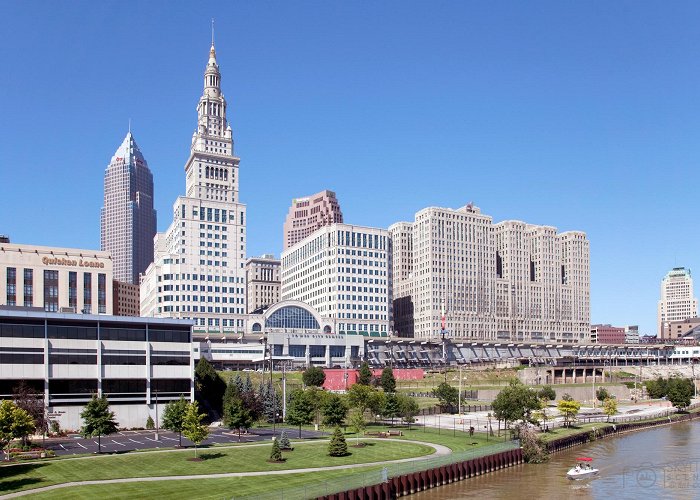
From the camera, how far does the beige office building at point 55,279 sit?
136 m

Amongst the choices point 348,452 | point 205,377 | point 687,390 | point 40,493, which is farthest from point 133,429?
point 687,390

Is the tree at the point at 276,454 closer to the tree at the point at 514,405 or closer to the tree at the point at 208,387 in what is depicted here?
the tree at the point at 514,405

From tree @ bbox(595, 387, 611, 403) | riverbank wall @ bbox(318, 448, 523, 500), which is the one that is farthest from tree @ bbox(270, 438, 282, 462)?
tree @ bbox(595, 387, 611, 403)

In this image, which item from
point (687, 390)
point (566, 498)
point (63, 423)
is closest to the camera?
point (566, 498)

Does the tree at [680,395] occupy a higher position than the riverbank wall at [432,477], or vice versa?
the riverbank wall at [432,477]

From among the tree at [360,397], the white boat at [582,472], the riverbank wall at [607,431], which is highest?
the tree at [360,397]

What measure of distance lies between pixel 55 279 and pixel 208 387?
38477mm

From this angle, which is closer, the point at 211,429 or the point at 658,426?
the point at 211,429

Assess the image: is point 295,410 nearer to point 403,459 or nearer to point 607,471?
point 403,459

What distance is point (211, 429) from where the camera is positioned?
10425cm

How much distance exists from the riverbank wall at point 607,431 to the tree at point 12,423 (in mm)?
63750

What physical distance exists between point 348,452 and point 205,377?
47559 mm

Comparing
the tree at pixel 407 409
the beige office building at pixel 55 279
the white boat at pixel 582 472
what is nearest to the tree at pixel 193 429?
the tree at pixel 407 409

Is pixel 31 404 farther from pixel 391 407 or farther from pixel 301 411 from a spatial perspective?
pixel 391 407
